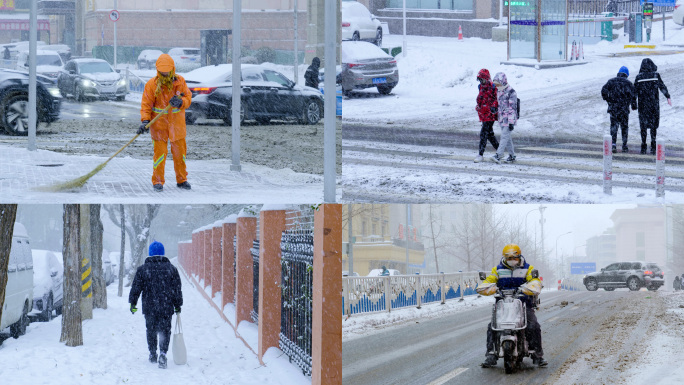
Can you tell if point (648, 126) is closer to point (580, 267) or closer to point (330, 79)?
point (330, 79)

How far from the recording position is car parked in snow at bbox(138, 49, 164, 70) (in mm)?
11461

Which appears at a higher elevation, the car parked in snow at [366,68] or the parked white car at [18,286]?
the car parked in snow at [366,68]

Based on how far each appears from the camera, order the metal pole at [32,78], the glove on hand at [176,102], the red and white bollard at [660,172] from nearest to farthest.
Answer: the glove on hand at [176,102] < the red and white bollard at [660,172] < the metal pole at [32,78]

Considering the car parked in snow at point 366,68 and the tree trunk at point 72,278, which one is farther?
the tree trunk at point 72,278

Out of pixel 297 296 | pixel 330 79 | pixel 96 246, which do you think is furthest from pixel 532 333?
pixel 96 246

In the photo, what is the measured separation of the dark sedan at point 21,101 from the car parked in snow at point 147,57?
1.26m

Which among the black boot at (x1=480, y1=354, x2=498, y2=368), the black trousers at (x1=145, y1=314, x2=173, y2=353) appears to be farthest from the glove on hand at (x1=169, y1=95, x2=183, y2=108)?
the black boot at (x1=480, y1=354, x2=498, y2=368)

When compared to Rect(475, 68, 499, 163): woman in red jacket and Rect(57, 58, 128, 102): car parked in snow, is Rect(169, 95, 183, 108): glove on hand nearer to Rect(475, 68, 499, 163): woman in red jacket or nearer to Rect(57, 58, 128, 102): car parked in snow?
Rect(57, 58, 128, 102): car parked in snow

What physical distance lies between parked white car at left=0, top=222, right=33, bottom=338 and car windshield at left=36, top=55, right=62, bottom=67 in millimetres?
2314

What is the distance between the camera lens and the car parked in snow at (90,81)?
1152 centimetres

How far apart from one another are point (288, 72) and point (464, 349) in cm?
477

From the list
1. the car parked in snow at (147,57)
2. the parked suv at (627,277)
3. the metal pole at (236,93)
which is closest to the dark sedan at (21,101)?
the car parked in snow at (147,57)

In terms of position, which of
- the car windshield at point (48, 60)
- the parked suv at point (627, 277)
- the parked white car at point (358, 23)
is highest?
the parked white car at point (358, 23)

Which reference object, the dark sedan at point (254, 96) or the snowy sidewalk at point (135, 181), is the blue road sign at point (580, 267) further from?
the snowy sidewalk at point (135, 181)
